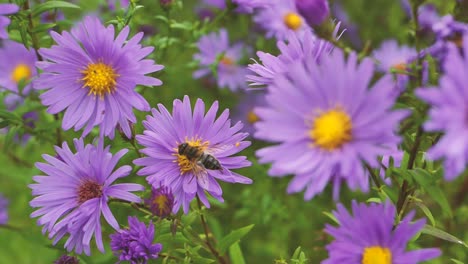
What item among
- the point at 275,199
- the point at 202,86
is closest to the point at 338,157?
the point at 275,199

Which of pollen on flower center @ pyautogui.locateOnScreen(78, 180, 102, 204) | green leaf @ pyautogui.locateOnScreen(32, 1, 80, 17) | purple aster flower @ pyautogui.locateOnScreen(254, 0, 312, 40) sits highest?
purple aster flower @ pyautogui.locateOnScreen(254, 0, 312, 40)

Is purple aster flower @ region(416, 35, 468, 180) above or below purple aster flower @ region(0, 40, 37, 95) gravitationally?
below

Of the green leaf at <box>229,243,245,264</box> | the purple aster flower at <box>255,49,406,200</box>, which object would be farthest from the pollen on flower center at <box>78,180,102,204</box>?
the purple aster flower at <box>255,49,406,200</box>

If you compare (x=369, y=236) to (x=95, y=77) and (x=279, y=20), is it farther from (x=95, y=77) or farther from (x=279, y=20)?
(x=279, y=20)

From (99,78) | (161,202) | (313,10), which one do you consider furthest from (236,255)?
(313,10)

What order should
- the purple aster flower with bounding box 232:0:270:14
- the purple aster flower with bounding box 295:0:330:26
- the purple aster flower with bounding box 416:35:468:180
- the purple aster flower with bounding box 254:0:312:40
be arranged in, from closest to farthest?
the purple aster flower with bounding box 416:35:468:180 → the purple aster flower with bounding box 295:0:330:26 → the purple aster flower with bounding box 232:0:270:14 → the purple aster flower with bounding box 254:0:312:40

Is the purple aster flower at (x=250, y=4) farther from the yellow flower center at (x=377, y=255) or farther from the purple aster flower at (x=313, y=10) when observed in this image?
the yellow flower center at (x=377, y=255)

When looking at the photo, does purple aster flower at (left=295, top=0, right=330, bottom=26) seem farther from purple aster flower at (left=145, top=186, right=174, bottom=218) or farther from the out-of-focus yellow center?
the out-of-focus yellow center

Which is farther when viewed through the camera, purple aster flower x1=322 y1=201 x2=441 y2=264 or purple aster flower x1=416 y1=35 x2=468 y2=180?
purple aster flower x1=322 y1=201 x2=441 y2=264

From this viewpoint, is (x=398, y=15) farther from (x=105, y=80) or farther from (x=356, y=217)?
(x=356, y=217)
